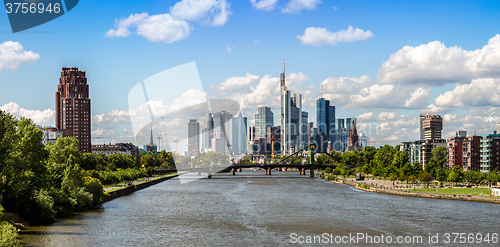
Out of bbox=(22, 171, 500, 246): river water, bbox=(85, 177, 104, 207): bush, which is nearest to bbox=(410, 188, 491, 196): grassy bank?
bbox=(22, 171, 500, 246): river water

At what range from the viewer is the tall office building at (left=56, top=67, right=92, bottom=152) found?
552 ft

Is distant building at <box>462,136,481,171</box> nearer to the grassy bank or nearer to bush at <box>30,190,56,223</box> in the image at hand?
the grassy bank

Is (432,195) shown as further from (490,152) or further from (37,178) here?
(37,178)

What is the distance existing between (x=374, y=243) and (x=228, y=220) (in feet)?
50.8

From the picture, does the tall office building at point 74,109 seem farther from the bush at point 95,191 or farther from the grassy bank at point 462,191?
the grassy bank at point 462,191

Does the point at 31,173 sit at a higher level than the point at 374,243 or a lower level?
higher

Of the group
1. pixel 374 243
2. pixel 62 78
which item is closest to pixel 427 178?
pixel 374 243

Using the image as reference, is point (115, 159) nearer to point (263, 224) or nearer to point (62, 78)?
point (62, 78)

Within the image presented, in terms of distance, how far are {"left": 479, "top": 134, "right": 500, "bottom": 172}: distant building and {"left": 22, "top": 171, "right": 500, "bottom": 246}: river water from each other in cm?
5370

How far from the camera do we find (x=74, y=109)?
556ft

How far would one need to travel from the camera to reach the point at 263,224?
47.1m

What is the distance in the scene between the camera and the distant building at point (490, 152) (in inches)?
4515

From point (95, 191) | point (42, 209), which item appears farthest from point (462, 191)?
→ point (42, 209)

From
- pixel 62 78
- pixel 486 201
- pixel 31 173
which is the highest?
pixel 62 78
